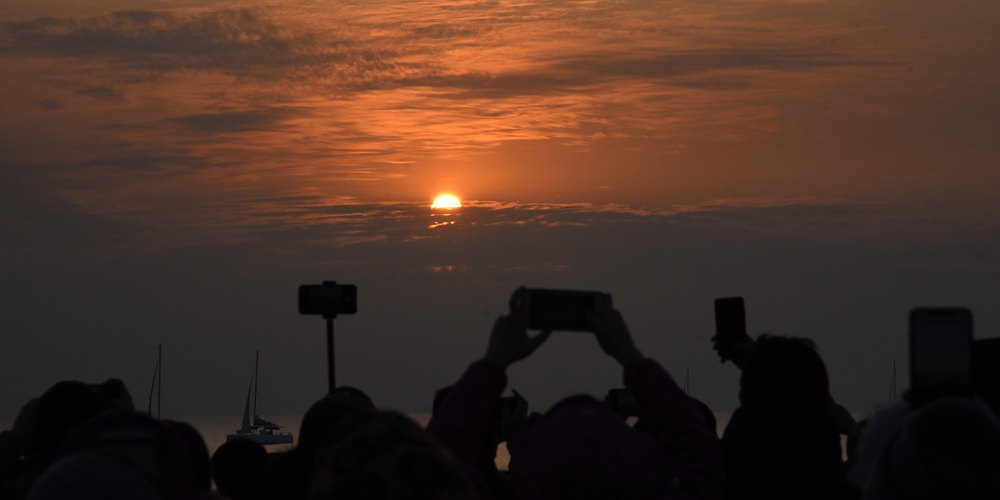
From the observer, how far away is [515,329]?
4293 mm

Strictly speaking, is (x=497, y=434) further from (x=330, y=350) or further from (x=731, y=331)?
(x=330, y=350)

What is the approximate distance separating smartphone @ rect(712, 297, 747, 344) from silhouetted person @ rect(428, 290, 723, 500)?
216cm

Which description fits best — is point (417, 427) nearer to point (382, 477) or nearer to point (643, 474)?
point (382, 477)

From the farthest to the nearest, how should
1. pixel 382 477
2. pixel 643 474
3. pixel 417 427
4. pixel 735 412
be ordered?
1. pixel 735 412
2. pixel 643 474
3. pixel 417 427
4. pixel 382 477

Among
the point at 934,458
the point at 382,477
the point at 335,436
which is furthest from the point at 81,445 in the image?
the point at 934,458

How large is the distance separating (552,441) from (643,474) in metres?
0.35

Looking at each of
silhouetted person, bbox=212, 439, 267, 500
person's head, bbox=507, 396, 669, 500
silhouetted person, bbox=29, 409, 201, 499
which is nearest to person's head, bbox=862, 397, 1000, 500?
person's head, bbox=507, 396, 669, 500

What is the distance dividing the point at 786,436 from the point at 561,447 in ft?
5.13

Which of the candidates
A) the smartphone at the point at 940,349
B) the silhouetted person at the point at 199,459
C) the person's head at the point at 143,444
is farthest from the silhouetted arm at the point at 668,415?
the silhouetted person at the point at 199,459

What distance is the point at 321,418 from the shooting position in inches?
195

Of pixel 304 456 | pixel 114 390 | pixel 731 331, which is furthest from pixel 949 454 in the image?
pixel 114 390

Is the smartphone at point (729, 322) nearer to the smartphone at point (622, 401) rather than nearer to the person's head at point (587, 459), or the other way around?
the smartphone at point (622, 401)

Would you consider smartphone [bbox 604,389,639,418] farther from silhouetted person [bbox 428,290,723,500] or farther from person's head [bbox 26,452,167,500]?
person's head [bbox 26,452,167,500]

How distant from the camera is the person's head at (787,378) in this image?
5031 millimetres
